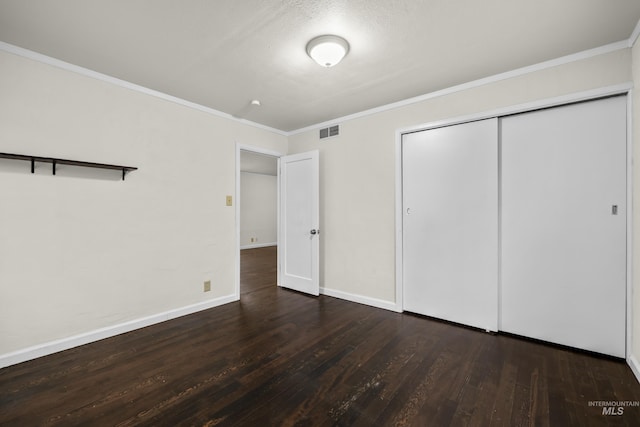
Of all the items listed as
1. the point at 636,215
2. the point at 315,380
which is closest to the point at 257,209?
the point at 315,380

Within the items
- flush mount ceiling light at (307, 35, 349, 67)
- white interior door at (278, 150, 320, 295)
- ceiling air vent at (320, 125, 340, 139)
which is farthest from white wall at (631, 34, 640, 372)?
white interior door at (278, 150, 320, 295)

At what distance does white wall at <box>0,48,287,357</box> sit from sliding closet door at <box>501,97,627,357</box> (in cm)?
335

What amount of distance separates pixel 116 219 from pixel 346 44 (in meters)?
2.74

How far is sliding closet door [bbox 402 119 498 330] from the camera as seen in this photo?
279 centimetres

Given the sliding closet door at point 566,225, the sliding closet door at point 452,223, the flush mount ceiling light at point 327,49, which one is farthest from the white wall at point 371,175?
the flush mount ceiling light at point 327,49

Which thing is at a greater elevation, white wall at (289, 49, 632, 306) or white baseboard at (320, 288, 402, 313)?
white wall at (289, 49, 632, 306)

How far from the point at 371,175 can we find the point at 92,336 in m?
3.44

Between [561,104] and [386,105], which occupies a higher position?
[386,105]

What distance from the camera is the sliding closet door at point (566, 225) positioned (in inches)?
89.2

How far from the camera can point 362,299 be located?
3.67 metres

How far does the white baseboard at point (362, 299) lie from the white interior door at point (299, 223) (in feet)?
0.58

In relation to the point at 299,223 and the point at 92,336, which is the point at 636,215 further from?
the point at 92,336

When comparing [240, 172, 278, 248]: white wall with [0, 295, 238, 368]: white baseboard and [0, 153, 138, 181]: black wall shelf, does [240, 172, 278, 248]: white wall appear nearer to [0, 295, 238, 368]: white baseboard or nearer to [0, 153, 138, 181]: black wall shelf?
[0, 295, 238, 368]: white baseboard

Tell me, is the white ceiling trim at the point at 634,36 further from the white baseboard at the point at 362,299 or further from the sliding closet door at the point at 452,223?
the white baseboard at the point at 362,299
